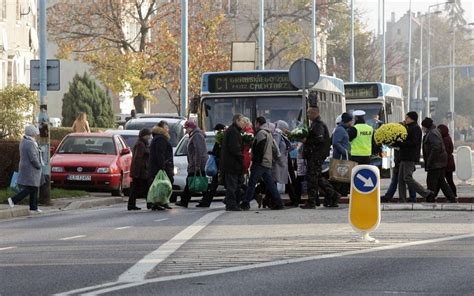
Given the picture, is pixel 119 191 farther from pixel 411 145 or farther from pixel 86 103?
pixel 86 103

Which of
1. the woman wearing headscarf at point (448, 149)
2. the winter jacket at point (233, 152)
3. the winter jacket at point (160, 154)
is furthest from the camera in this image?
the woman wearing headscarf at point (448, 149)

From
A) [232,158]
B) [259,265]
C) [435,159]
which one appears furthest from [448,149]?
[259,265]

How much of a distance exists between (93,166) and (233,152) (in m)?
8.88

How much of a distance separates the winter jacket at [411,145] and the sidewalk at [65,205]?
6638 mm

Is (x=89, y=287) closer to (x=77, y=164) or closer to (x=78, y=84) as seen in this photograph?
(x=77, y=164)

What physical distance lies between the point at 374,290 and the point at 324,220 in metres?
10.4

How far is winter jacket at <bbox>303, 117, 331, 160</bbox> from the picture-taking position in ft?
89.5

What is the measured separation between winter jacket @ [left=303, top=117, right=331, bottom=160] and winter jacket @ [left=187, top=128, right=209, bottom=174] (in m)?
2.59

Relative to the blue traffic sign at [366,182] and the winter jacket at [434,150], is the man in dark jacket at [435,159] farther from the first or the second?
the blue traffic sign at [366,182]

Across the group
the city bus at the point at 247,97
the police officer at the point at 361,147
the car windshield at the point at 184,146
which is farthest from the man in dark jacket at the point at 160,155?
the city bus at the point at 247,97

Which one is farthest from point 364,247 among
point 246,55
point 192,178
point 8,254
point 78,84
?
point 78,84

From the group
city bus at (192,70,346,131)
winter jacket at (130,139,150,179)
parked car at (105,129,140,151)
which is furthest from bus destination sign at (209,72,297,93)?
parked car at (105,129,140,151)

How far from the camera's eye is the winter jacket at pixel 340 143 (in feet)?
93.1

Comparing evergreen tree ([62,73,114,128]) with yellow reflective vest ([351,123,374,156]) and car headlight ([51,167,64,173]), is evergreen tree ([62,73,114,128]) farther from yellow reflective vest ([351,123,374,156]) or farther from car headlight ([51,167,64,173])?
yellow reflective vest ([351,123,374,156])
